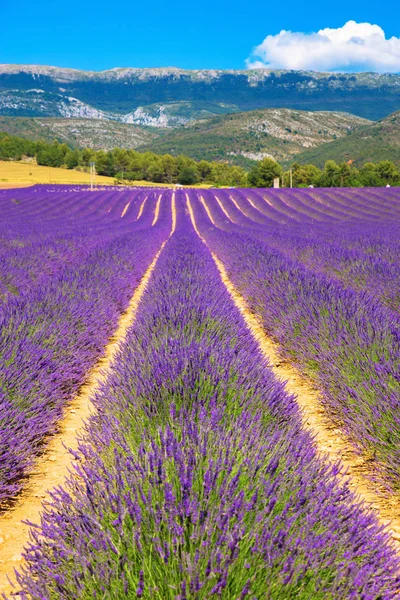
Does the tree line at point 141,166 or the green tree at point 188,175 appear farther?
the tree line at point 141,166

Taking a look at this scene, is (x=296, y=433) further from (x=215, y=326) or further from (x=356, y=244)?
(x=356, y=244)

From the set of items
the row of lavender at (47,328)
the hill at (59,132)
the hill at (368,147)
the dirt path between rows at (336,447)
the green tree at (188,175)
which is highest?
the hill at (59,132)

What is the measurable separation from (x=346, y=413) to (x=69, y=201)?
1085 inches

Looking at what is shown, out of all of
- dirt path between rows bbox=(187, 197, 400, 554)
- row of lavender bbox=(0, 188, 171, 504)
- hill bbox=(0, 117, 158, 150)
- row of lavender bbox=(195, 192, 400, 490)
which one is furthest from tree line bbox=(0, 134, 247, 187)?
hill bbox=(0, 117, 158, 150)

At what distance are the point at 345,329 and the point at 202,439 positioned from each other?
2.60 metres

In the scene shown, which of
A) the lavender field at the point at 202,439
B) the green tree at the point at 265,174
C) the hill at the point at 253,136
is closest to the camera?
the lavender field at the point at 202,439

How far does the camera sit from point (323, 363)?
→ 13.0 ft

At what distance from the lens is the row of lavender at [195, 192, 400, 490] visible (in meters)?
2.86

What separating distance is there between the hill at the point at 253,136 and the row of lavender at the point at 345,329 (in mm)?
135064

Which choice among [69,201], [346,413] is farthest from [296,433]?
[69,201]

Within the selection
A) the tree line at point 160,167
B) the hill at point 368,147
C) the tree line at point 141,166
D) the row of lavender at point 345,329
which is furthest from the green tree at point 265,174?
the row of lavender at point 345,329

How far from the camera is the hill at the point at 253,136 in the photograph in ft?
478

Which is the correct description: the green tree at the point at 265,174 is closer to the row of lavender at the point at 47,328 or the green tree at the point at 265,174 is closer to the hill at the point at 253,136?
the row of lavender at the point at 47,328

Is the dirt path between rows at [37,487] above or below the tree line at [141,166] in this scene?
below
